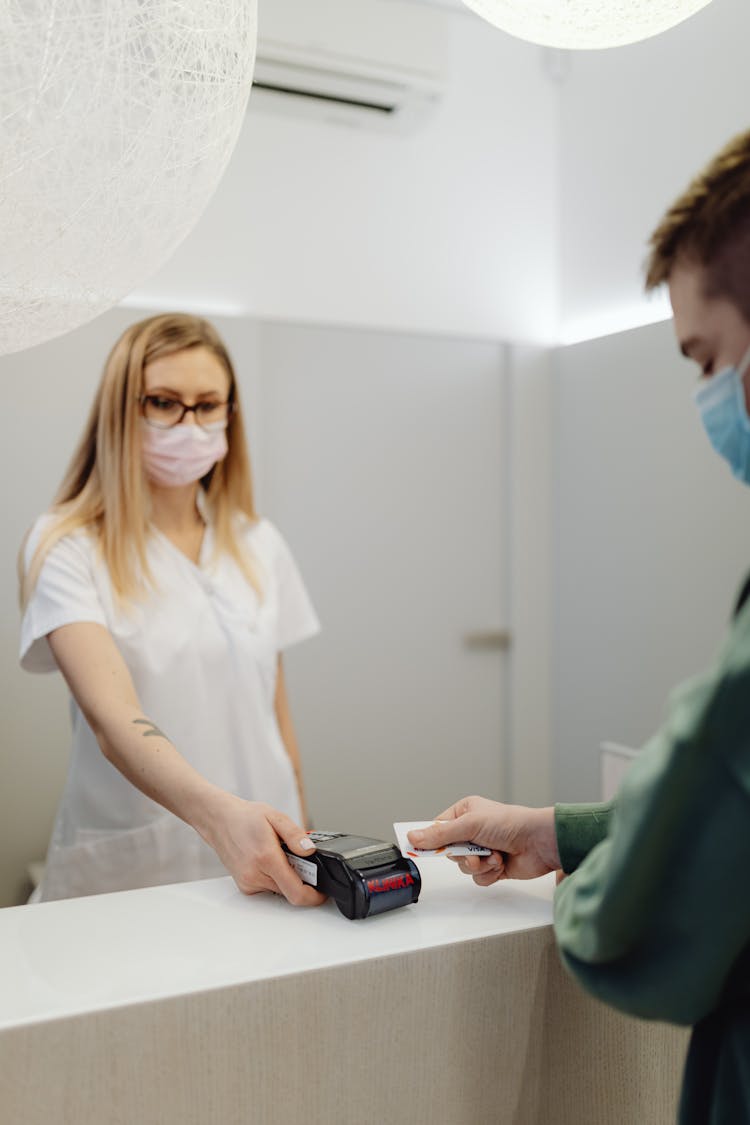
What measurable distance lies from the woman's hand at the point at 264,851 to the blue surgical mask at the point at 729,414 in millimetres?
579

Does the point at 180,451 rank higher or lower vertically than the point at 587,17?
lower

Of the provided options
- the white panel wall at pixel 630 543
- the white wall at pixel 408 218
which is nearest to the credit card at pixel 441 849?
the white panel wall at pixel 630 543

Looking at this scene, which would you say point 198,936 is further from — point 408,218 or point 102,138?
point 408,218

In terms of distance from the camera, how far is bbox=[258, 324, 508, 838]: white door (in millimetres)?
2979

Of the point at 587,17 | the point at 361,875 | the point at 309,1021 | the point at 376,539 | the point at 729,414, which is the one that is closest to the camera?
the point at 729,414

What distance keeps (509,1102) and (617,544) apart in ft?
7.36

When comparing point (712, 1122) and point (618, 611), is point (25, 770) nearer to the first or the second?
point (618, 611)

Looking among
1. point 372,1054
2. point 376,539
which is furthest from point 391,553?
point 372,1054

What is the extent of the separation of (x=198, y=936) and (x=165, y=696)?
2.71ft

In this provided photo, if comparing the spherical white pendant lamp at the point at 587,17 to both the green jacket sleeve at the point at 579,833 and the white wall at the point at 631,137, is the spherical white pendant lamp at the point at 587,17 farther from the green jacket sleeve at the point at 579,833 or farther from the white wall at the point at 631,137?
the white wall at the point at 631,137

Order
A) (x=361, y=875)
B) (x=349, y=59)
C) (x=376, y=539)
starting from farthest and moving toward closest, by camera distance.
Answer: (x=376, y=539) < (x=349, y=59) < (x=361, y=875)

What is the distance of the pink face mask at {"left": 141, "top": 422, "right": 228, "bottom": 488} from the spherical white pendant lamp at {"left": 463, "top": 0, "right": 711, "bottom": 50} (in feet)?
2.80

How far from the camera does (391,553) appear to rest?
10.2ft

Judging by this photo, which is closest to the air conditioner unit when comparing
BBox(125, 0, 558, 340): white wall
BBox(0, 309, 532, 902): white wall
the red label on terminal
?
BBox(125, 0, 558, 340): white wall
